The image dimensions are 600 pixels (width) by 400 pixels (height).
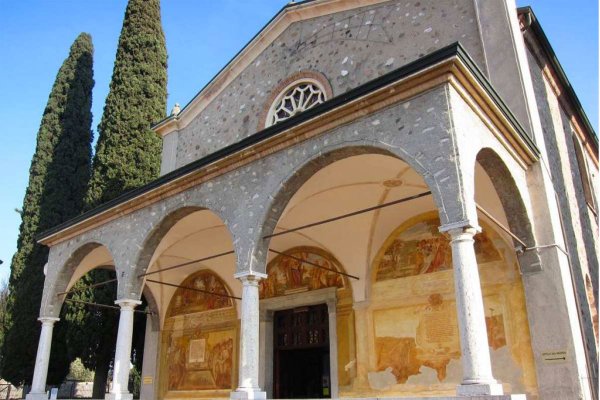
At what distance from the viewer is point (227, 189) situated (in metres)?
7.26

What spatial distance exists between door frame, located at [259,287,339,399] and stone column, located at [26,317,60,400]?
3.74 m

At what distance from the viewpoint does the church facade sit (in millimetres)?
5605

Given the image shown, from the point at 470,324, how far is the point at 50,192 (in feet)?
44.3

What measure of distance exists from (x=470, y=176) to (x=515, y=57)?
111 inches

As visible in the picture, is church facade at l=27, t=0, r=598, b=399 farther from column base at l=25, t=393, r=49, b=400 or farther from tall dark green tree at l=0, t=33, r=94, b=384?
tall dark green tree at l=0, t=33, r=94, b=384

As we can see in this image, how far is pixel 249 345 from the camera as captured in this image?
620 cm

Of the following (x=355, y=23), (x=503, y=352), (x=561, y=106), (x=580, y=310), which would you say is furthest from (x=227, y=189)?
(x=561, y=106)

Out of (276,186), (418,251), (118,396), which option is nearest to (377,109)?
(276,186)

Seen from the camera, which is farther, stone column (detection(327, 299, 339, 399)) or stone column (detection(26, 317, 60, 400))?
stone column (detection(26, 317, 60, 400))

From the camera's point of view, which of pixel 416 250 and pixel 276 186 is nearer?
pixel 276 186

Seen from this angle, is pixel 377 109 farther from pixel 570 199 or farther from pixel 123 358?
pixel 123 358

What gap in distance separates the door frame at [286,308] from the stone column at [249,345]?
2.83 metres

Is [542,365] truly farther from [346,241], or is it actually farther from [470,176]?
[346,241]

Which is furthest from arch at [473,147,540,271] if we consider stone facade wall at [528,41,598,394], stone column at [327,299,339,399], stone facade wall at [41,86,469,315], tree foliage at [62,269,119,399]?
tree foliage at [62,269,119,399]
